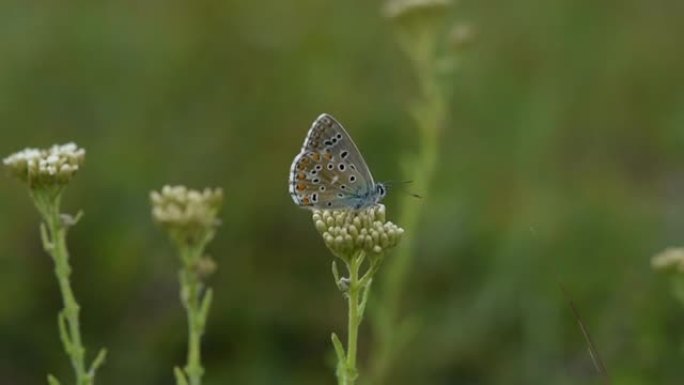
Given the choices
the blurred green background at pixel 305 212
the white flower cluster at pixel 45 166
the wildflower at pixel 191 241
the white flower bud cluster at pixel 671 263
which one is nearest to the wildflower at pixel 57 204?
the white flower cluster at pixel 45 166

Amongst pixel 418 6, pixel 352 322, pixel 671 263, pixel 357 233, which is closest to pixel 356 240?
pixel 357 233

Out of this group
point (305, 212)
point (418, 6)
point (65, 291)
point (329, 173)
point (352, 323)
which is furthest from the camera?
point (305, 212)

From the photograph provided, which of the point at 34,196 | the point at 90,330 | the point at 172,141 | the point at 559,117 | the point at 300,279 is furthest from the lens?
the point at 559,117

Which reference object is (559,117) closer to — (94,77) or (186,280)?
(94,77)

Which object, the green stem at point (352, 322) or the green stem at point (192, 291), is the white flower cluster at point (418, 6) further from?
the green stem at point (192, 291)

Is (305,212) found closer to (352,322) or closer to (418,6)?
(418,6)

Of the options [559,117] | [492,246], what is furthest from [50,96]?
[559,117]
